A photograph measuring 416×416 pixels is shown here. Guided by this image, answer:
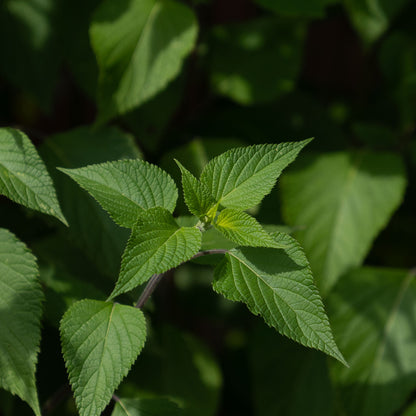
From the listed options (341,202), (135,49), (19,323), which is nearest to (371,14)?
(341,202)

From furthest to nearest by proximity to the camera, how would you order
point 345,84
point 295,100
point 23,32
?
1. point 345,84
2. point 295,100
3. point 23,32

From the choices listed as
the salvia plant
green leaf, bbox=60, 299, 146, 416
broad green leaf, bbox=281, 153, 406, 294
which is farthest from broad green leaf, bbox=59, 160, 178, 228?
broad green leaf, bbox=281, 153, 406, 294

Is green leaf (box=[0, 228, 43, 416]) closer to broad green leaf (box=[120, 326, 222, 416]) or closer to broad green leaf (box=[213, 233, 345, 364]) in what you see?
broad green leaf (box=[213, 233, 345, 364])

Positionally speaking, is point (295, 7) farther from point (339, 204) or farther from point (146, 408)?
point (146, 408)

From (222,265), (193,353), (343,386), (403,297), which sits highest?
(222,265)

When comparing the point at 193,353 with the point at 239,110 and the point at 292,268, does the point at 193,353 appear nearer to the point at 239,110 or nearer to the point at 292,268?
the point at 239,110

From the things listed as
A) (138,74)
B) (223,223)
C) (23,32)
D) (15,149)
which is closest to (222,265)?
(223,223)
